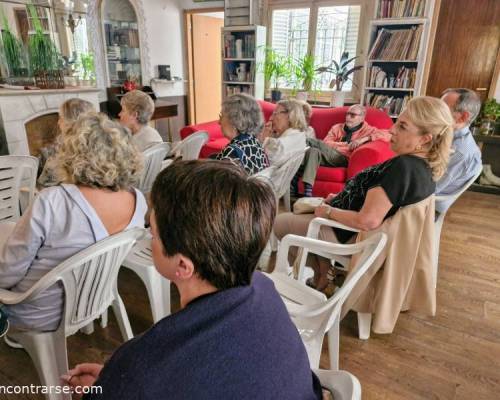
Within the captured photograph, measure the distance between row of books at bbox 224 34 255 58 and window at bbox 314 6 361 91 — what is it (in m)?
0.95

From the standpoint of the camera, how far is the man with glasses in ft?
10.7

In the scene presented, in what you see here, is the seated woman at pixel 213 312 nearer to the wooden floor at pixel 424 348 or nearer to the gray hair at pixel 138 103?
the wooden floor at pixel 424 348

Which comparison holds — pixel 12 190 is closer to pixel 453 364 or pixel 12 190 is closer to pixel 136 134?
pixel 136 134

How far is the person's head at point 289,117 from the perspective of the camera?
9.71ft

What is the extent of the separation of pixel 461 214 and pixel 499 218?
0.34 m

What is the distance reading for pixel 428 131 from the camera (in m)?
1.56

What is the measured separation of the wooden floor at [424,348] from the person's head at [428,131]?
90 centimetres

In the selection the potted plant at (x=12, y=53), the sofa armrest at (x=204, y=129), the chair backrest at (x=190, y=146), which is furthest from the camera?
the sofa armrest at (x=204, y=129)

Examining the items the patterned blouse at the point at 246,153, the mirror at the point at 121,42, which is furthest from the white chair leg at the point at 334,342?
the mirror at the point at 121,42

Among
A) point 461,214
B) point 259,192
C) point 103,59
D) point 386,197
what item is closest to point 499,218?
point 461,214

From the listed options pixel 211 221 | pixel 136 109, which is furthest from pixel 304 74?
pixel 211 221

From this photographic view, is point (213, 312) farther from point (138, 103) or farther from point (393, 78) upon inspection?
point (393, 78)

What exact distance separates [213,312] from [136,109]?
2403mm

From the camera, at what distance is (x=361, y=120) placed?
11.9 ft
